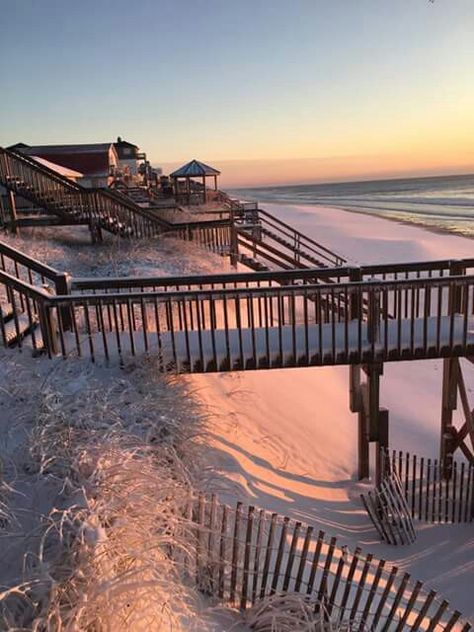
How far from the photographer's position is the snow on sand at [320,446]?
6324 mm

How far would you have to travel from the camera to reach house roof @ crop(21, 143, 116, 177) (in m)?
37.9

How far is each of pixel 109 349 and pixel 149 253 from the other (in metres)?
8.46

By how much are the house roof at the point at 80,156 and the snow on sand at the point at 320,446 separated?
30692 mm

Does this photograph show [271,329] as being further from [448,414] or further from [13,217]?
[13,217]

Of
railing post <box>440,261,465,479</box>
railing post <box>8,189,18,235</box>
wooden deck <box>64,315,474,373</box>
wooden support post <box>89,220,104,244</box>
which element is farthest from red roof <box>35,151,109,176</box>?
railing post <box>440,261,465,479</box>

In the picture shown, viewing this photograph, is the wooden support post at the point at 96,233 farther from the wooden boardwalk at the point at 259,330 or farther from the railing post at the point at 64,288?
the railing post at the point at 64,288

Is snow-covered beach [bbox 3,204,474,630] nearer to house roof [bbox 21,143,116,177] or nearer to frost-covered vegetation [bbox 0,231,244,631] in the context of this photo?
frost-covered vegetation [bbox 0,231,244,631]

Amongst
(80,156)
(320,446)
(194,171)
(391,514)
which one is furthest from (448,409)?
(80,156)

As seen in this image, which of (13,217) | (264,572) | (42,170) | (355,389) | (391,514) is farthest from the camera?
(13,217)

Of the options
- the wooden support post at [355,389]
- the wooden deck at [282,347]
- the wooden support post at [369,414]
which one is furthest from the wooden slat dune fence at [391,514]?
the wooden deck at [282,347]

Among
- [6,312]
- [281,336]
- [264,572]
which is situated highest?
[6,312]

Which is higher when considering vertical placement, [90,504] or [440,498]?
[90,504]

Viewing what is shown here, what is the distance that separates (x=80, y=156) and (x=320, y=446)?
3647 centimetres

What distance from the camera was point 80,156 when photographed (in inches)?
1548
